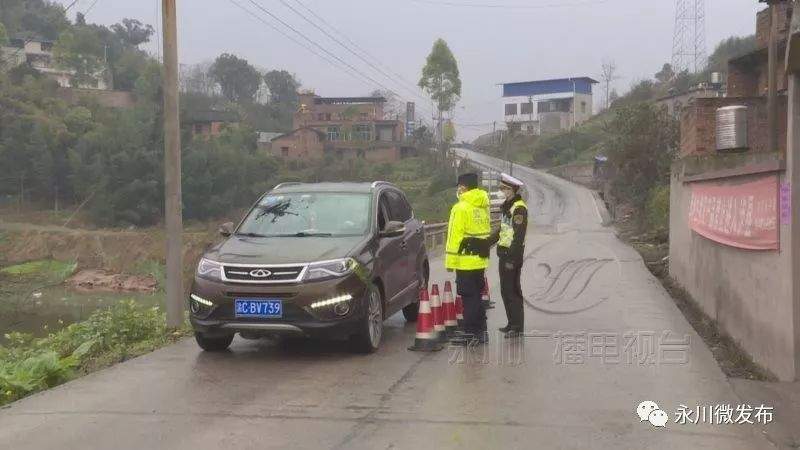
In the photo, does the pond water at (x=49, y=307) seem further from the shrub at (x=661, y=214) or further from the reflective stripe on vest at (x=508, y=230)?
the shrub at (x=661, y=214)

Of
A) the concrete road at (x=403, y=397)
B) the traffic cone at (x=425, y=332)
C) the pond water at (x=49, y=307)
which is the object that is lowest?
the pond water at (x=49, y=307)

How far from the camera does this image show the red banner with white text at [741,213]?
6.97 metres

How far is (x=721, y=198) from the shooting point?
936 centimetres

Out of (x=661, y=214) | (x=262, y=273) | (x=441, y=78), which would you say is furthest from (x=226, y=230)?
(x=441, y=78)

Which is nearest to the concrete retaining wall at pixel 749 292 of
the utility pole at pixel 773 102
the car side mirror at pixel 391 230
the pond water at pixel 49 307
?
the utility pole at pixel 773 102

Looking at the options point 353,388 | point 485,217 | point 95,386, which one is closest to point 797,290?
point 485,217

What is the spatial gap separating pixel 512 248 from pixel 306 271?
2.36m

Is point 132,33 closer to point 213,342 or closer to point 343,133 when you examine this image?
point 343,133

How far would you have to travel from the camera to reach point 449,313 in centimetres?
876

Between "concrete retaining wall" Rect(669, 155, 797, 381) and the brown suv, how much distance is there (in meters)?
3.67

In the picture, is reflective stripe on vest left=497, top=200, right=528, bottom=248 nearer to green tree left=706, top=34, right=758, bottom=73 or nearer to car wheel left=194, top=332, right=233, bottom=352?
car wheel left=194, top=332, right=233, bottom=352

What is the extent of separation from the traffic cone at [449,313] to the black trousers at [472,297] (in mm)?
363

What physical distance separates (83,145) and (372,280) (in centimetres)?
6313

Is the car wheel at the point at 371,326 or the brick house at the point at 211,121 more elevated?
the brick house at the point at 211,121
